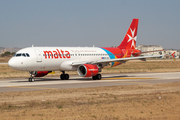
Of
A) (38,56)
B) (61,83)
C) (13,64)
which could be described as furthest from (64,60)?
(13,64)

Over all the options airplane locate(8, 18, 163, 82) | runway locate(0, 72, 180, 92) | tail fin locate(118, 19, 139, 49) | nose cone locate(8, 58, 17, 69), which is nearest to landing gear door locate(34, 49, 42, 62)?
airplane locate(8, 18, 163, 82)

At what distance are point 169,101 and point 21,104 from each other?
8.23 metres

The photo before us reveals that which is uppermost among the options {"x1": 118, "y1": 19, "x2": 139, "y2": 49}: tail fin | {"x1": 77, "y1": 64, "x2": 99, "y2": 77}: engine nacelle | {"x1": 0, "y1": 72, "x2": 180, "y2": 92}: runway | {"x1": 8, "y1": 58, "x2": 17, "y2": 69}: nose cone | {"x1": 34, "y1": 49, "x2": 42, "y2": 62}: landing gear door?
{"x1": 118, "y1": 19, "x2": 139, "y2": 49}: tail fin

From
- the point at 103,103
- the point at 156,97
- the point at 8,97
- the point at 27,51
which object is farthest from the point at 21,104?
the point at 27,51

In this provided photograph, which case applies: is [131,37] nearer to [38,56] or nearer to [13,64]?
[38,56]

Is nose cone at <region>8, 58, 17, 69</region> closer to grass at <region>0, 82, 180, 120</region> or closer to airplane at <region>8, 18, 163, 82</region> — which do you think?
airplane at <region>8, 18, 163, 82</region>

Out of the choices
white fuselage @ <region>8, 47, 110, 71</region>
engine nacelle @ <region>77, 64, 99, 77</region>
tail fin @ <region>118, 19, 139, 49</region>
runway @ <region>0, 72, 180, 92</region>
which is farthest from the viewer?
tail fin @ <region>118, 19, 139, 49</region>

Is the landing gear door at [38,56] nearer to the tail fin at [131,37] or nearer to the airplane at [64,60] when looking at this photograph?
the airplane at [64,60]

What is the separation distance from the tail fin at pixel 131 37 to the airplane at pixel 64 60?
6.21 feet

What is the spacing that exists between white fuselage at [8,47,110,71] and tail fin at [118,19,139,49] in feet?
21.1

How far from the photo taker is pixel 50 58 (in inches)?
1289

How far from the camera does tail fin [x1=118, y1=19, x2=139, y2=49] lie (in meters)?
43.1

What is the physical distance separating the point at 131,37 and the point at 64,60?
13.5 metres

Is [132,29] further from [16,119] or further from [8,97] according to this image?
[16,119]
